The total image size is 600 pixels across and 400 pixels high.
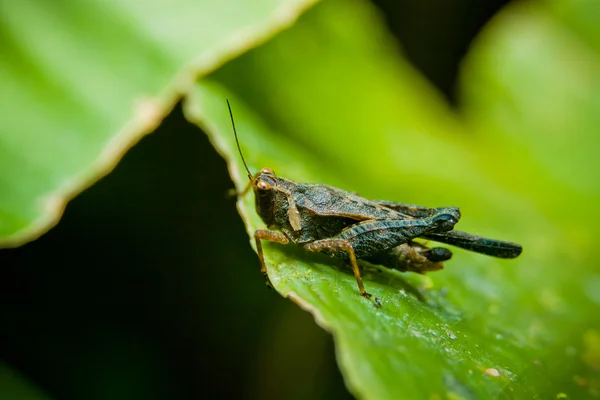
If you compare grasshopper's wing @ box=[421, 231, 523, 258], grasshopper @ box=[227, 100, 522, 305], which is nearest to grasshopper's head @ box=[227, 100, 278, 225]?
grasshopper @ box=[227, 100, 522, 305]

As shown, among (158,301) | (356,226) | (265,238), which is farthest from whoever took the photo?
(158,301)

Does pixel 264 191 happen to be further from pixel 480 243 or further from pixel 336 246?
pixel 480 243

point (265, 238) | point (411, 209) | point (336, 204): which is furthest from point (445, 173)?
point (265, 238)

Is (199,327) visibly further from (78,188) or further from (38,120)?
(38,120)

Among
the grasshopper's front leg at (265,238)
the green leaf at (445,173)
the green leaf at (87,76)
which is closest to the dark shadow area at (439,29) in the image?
the green leaf at (445,173)

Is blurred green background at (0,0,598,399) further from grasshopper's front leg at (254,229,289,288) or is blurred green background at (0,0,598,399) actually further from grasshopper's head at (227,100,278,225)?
grasshopper's front leg at (254,229,289,288)
